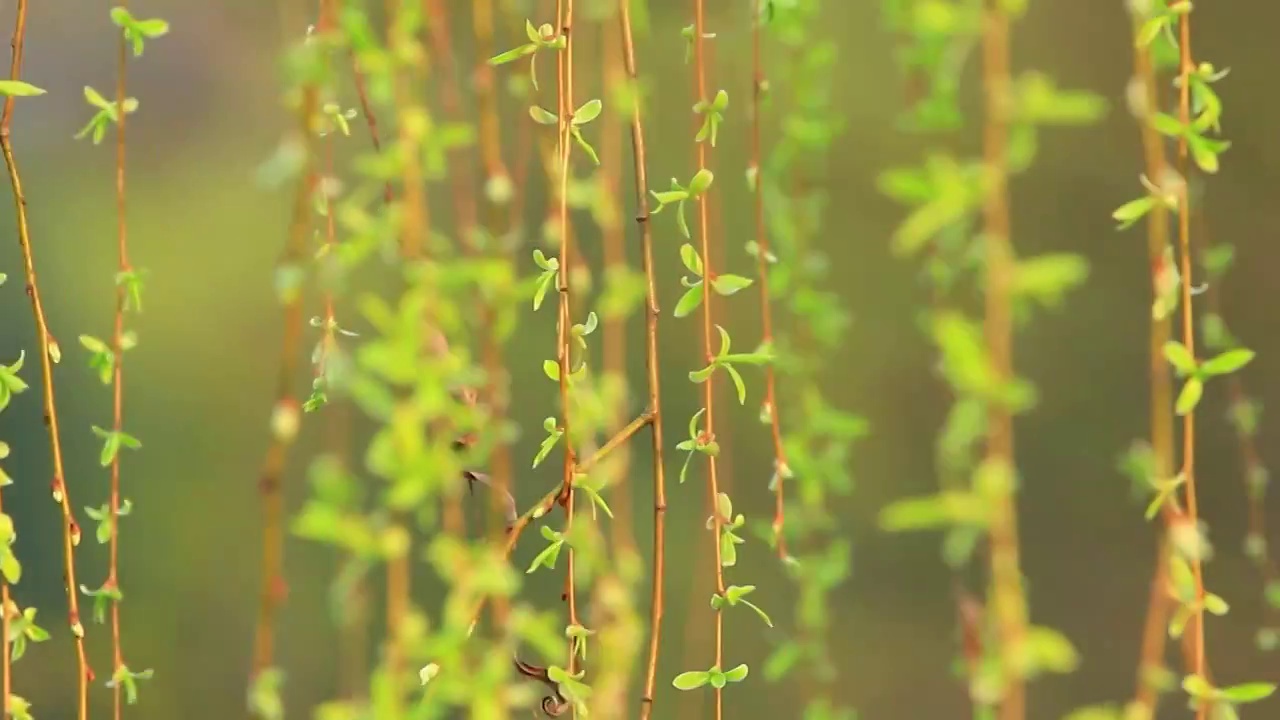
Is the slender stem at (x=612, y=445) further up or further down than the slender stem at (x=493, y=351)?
further down

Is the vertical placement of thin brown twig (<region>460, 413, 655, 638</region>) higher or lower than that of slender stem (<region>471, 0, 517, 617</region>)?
lower

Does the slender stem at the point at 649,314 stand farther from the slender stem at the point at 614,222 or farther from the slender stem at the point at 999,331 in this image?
the slender stem at the point at 999,331

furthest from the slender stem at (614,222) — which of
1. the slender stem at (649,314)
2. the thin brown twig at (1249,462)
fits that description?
the thin brown twig at (1249,462)

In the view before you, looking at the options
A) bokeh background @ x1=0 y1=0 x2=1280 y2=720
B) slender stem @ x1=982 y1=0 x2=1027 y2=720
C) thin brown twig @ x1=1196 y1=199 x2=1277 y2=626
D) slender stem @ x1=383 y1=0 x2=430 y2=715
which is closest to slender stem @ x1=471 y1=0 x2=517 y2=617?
slender stem @ x1=383 y1=0 x2=430 y2=715

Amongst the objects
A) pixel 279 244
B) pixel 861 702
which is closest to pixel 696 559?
pixel 861 702

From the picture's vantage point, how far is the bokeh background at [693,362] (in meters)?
0.72

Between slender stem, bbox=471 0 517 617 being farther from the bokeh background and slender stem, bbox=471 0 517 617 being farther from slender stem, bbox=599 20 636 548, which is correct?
the bokeh background

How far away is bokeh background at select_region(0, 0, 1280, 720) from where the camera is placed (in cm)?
72

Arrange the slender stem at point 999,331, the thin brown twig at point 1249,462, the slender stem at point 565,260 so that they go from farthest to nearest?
the thin brown twig at point 1249,462, the slender stem at point 565,260, the slender stem at point 999,331

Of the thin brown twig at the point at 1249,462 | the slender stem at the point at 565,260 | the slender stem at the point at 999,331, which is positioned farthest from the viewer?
the thin brown twig at the point at 1249,462

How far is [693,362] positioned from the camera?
2.51 feet

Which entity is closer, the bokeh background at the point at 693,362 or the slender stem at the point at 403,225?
the slender stem at the point at 403,225

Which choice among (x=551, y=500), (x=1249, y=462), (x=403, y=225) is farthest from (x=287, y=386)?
(x=1249, y=462)

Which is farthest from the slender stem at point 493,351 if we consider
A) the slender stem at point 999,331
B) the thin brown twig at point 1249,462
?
the thin brown twig at point 1249,462
